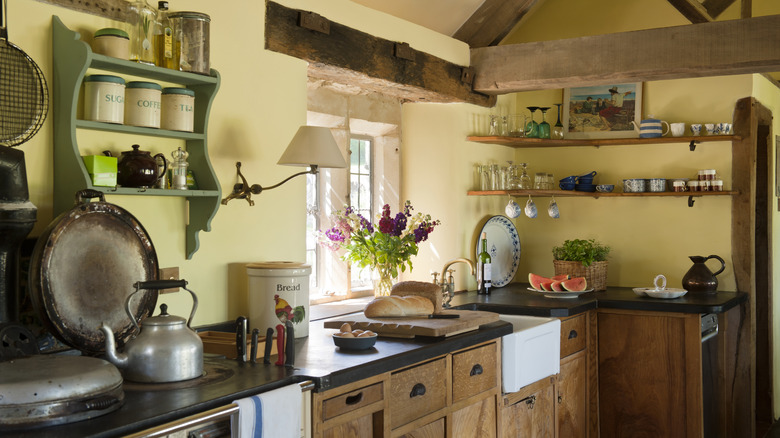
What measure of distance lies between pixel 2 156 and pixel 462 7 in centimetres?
285

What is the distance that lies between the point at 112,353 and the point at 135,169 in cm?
59

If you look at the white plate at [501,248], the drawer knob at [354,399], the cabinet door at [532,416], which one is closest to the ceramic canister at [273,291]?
the drawer knob at [354,399]

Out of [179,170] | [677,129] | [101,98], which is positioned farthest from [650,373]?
[101,98]

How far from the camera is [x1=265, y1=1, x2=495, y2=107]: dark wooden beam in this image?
10.1 ft

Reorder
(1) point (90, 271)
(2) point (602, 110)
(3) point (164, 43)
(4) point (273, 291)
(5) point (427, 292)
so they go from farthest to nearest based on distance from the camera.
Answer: (2) point (602, 110) → (5) point (427, 292) → (4) point (273, 291) → (3) point (164, 43) → (1) point (90, 271)

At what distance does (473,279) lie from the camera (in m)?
4.61

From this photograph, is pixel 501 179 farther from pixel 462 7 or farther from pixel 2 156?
pixel 2 156

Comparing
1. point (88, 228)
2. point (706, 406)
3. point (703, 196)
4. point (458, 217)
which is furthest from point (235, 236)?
point (703, 196)

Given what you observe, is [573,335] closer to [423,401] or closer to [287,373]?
[423,401]

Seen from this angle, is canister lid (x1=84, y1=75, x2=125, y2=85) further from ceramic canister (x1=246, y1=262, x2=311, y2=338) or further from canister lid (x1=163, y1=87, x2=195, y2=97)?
ceramic canister (x1=246, y1=262, x2=311, y2=338)

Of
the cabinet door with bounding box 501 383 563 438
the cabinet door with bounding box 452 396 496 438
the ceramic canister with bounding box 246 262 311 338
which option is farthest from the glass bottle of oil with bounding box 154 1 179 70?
the cabinet door with bounding box 501 383 563 438

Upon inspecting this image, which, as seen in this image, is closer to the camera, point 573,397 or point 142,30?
point 142,30

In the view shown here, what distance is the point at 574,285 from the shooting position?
4.20m

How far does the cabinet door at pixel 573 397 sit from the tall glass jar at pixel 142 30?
8.02ft
